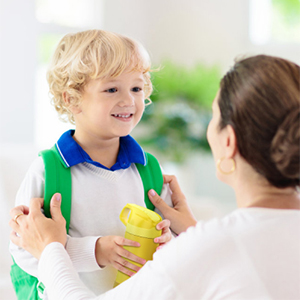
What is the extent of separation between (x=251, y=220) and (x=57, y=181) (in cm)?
60

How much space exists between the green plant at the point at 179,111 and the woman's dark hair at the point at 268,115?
9.69 ft

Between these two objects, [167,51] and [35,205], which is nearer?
[35,205]

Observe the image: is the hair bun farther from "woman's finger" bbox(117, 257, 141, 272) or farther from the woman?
"woman's finger" bbox(117, 257, 141, 272)

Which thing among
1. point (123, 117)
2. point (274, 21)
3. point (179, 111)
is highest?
point (274, 21)

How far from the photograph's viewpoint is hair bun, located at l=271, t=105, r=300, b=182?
2.53ft

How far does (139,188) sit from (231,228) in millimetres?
550

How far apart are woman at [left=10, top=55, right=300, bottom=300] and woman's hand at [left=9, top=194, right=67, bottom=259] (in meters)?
0.26

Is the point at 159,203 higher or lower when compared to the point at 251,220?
lower

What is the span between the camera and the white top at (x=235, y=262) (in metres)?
0.79

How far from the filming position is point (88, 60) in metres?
1.21

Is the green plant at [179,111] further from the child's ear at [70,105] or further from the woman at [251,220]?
the woman at [251,220]

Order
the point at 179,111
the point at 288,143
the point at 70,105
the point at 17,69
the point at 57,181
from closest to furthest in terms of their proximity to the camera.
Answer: the point at 288,143, the point at 57,181, the point at 70,105, the point at 17,69, the point at 179,111

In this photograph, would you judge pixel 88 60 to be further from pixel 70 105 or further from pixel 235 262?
pixel 235 262

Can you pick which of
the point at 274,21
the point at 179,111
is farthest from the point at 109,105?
the point at 274,21
